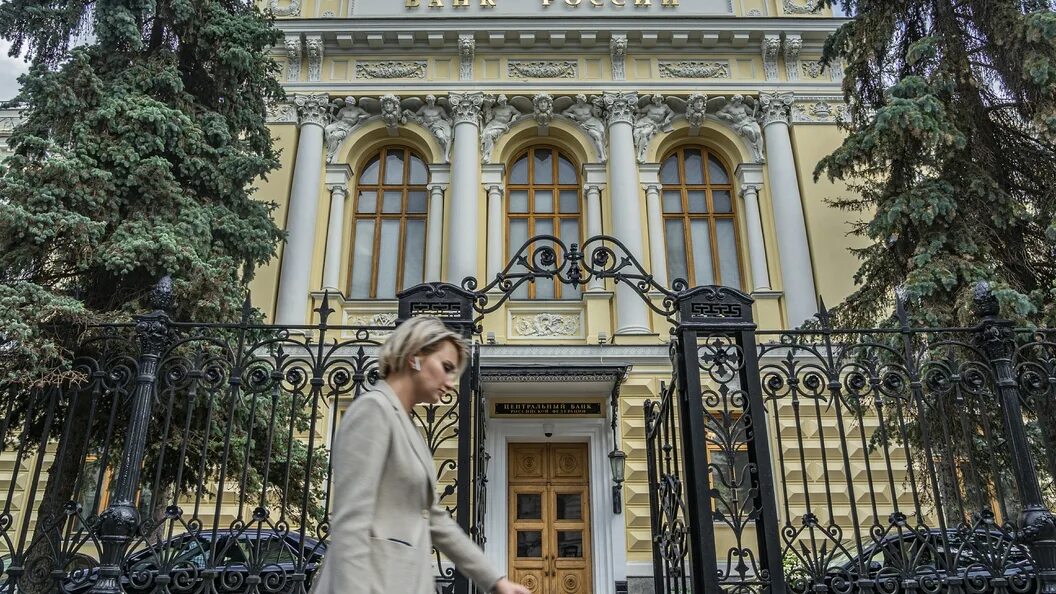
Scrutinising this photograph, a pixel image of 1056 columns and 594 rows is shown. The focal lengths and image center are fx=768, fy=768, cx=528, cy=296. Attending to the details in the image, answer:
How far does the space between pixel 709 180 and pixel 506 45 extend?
5.40 m

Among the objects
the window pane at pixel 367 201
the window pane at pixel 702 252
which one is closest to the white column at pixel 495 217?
the window pane at pixel 367 201

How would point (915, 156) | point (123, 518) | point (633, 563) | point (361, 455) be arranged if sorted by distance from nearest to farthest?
point (361, 455) < point (123, 518) < point (915, 156) < point (633, 563)

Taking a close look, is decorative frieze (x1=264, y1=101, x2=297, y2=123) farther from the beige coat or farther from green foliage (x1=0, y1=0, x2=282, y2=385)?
the beige coat

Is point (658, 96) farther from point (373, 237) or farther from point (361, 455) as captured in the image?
point (361, 455)

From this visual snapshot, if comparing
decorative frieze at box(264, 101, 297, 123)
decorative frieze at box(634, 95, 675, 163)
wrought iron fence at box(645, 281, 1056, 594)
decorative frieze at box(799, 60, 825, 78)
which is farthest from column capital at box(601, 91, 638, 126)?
wrought iron fence at box(645, 281, 1056, 594)

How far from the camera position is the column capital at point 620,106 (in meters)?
16.5

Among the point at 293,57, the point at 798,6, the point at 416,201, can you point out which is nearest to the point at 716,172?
the point at 798,6

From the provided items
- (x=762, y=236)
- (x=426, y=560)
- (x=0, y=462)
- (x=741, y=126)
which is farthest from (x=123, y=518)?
(x=741, y=126)

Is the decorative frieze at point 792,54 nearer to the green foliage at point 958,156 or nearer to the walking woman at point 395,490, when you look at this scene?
the green foliage at point 958,156

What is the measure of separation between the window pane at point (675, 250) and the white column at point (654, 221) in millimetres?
209

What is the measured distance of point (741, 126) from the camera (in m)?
16.6

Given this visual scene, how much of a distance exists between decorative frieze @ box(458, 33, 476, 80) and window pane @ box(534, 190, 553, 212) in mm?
3027

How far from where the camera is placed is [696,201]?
16.6m

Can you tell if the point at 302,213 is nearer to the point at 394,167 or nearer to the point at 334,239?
the point at 334,239
